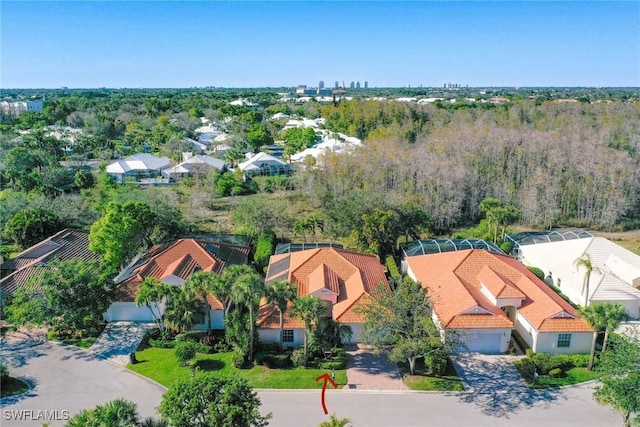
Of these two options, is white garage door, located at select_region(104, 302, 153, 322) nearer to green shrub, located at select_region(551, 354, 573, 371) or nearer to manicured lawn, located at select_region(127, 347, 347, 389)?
manicured lawn, located at select_region(127, 347, 347, 389)

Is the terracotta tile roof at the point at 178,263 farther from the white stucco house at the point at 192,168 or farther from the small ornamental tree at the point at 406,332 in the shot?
the white stucco house at the point at 192,168

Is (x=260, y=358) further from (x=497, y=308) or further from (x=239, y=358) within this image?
(x=497, y=308)

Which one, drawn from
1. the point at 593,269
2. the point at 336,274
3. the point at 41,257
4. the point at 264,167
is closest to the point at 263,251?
the point at 336,274

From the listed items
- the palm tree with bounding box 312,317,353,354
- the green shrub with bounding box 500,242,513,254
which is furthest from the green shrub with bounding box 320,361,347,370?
the green shrub with bounding box 500,242,513,254

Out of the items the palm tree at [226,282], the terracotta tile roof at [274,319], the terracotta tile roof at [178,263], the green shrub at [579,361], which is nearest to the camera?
the palm tree at [226,282]

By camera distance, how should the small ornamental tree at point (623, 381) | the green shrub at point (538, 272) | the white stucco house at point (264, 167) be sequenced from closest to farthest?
1. the small ornamental tree at point (623, 381)
2. the green shrub at point (538, 272)
3. the white stucco house at point (264, 167)

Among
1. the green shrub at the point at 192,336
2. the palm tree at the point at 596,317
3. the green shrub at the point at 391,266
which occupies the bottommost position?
the green shrub at the point at 192,336

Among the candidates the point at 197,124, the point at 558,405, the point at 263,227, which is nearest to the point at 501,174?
the point at 263,227

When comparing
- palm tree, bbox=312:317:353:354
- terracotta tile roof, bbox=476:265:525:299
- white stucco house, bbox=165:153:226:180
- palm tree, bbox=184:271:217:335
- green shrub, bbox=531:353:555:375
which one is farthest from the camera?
white stucco house, bbox=165:153:226:180

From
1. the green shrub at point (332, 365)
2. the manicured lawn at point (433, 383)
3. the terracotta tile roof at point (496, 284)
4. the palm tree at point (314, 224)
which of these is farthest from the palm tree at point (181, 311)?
the terracotta tile roof at point (496, 284)
